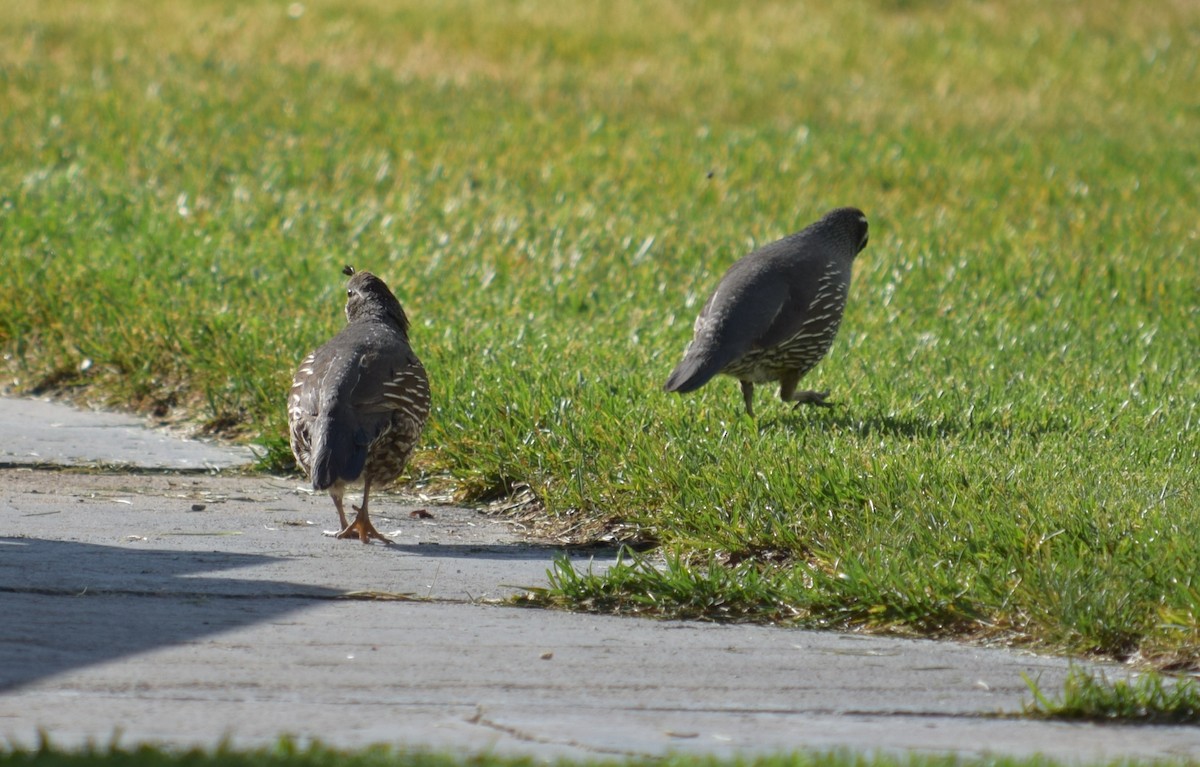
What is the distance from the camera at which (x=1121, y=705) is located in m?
4.55

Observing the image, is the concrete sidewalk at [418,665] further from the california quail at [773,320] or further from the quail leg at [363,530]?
the california quail at [773,320]

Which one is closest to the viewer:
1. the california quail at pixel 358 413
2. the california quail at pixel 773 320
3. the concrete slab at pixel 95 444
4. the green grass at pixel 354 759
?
the green grass at pixel 354 759

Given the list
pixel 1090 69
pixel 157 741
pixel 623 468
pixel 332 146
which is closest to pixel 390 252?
→ pixel 332 146

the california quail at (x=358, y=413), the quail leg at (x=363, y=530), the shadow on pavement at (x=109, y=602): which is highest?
the california quail at (x=358, y=413)

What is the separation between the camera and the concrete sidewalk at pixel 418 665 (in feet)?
14.0

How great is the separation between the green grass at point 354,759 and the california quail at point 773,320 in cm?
400

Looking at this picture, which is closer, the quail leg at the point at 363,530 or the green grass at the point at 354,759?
the green grass at the point at 354,759

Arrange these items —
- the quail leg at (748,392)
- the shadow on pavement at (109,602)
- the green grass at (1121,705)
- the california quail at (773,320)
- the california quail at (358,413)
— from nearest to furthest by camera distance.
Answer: the green grass at (1121,705)
the shadow on pavement at (109,602)
the california quail at (358,413)
the california quail at (773,320)
the quail leg at (748,392)

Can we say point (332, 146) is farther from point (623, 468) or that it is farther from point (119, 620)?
point (119, 620)

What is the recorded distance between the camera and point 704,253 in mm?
13180

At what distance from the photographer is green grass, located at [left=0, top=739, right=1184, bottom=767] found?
3645 millimetres

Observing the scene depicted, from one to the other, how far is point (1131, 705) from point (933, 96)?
17.7 m

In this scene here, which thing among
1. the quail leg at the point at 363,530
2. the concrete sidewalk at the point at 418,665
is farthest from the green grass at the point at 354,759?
the quail leg at the point at 363,530

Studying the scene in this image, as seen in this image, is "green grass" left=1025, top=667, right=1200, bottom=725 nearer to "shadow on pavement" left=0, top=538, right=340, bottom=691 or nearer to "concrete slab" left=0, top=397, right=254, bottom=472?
"shadow on pavement" left=0, top=538, right=340, bottom=691
